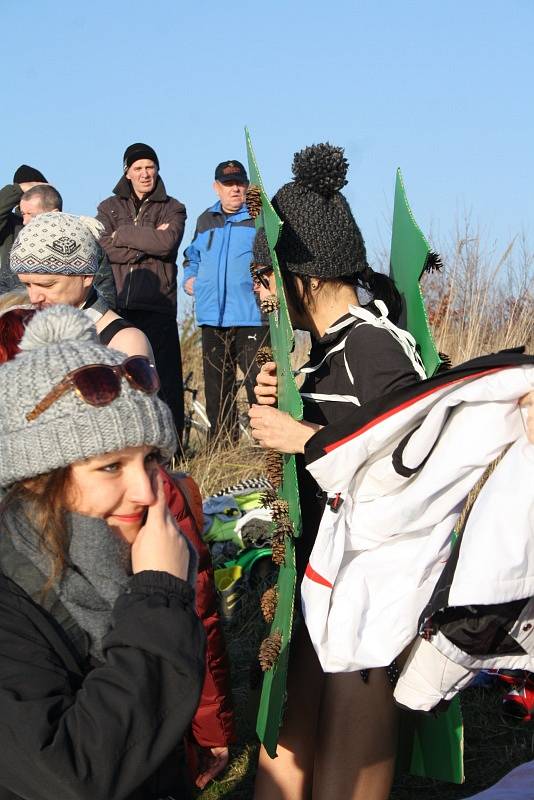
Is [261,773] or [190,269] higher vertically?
[190,269]

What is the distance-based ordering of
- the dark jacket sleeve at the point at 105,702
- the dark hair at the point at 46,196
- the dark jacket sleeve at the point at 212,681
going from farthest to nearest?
the dark hair at the point at 46,196
the dark jacket sleeve at the point at 212,681
the dark jacket sleeve at the point at 105,702

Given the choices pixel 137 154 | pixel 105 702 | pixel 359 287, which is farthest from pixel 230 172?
pixel 105 702

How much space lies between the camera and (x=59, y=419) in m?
1.84

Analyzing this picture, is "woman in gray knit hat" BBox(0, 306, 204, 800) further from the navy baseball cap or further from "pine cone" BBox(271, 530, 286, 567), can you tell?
A: the navy baseball cap

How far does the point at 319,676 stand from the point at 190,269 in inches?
213

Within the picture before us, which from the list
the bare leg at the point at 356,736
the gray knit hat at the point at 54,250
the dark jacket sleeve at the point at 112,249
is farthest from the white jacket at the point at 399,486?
the dark jacket sleeve at the point at 112,249

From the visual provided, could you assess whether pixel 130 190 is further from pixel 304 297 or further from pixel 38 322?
pixel 38 322

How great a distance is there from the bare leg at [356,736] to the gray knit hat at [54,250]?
6.62ft

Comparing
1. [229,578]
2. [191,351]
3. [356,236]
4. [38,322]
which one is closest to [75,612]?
[38,322]

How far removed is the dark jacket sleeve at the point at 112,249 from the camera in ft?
24.7

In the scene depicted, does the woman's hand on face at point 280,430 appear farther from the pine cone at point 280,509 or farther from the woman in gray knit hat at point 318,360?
the pine cone at point 280,509

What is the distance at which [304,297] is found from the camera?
10.2 ft

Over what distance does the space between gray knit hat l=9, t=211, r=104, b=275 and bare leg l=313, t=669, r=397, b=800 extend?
202 centimetres

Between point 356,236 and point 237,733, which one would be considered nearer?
point 356,236
